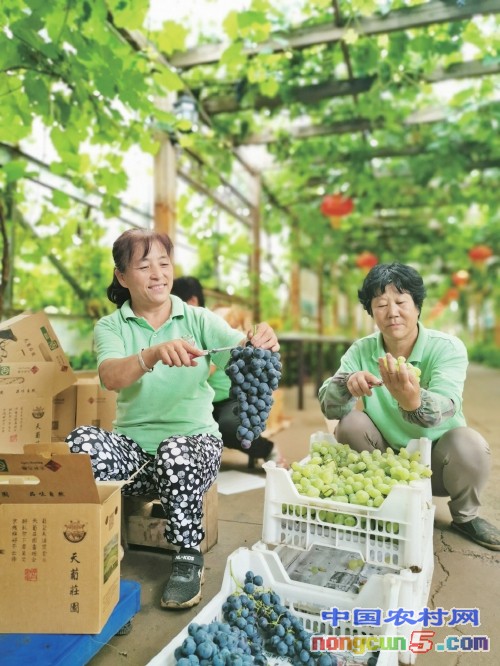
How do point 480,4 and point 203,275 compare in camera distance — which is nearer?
point 480,4

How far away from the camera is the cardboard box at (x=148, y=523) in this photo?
2174 mm

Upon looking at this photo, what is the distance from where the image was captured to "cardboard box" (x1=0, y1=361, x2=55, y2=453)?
2109 mm

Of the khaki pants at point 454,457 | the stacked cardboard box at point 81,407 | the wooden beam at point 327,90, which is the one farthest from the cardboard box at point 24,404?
the wooden beam at point 327,90

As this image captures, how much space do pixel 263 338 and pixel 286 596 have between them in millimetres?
857

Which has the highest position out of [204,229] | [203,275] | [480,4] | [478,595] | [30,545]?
[480,4]

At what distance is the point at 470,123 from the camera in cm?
576

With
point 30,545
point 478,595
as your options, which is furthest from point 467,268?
point 30,545

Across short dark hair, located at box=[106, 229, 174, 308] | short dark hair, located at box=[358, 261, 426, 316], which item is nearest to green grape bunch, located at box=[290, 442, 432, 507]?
short dark hair, located at box=[358, 261, 426, 316]

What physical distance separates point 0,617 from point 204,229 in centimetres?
490

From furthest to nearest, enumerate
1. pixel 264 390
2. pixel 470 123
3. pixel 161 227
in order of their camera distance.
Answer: pixel 470 123
pixel 161 227
pixel 264 390

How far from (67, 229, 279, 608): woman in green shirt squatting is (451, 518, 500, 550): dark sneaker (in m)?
1.24

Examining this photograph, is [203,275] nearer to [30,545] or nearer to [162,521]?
[162,521]

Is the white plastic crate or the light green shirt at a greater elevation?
the light green shirt

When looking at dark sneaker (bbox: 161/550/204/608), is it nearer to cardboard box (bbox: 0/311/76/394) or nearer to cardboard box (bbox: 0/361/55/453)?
cardboard box (bbox: 0/361/55/453)
